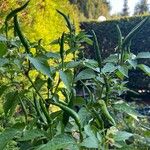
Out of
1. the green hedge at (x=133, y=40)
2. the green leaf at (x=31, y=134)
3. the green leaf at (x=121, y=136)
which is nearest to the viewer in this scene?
the green leaf at (x=31, y=134)

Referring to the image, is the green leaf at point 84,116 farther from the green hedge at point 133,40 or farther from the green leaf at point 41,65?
the green hedge at point 133,40

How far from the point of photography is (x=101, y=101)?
4.92 ft

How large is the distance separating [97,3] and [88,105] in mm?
24318

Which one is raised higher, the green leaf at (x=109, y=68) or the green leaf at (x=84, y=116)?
the green leaf at (x=109, y=68)

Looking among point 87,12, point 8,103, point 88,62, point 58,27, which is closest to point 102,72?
point 88,62

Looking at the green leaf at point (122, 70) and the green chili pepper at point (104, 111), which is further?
the green leaf at point (122, 70)

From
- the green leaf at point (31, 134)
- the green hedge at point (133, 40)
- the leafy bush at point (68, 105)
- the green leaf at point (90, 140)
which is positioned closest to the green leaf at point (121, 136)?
the leafy bush at point (68, 105)

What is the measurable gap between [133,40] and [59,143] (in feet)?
47.1

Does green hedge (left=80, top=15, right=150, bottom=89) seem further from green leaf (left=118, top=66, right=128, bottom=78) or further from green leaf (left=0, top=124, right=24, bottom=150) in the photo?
green leaf (left=0, top=124, right=24, bottom=150)

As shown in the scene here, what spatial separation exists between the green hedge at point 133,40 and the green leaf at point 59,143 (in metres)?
13.8

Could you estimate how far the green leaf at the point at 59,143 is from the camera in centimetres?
126

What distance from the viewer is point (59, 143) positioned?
1274 mm

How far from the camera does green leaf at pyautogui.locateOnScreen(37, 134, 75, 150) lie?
126 cm

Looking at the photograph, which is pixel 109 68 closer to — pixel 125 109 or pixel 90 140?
pixel 125 109
